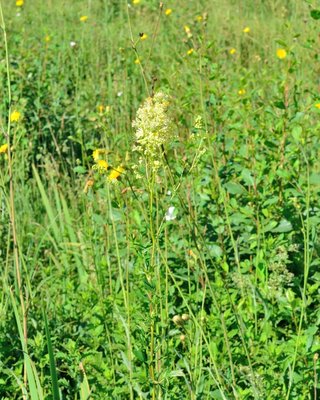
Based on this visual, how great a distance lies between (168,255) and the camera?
7.67 feet

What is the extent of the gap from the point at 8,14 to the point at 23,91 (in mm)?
3108

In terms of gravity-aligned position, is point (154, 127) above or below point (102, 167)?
above

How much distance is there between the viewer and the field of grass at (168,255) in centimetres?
152

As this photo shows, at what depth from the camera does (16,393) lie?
6.34 feet

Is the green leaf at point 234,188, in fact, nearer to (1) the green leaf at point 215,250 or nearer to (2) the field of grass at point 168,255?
(2) the field of grass at point 168,255

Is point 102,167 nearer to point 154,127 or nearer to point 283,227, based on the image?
point 154,127

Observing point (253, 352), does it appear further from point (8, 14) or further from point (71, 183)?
point (8, 14)

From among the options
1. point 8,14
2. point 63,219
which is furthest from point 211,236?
point 8,14

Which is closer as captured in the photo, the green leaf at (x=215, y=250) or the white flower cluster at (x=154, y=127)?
the white flower cluster at (x=154, y=127)

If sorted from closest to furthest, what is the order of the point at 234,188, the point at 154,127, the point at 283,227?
the point at 154,127
the point at 283,227
the point at 234,188

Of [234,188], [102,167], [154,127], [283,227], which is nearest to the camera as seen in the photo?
[154,127]

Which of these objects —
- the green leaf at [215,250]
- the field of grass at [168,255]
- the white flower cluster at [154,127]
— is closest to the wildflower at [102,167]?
the field of grass at [168,255]

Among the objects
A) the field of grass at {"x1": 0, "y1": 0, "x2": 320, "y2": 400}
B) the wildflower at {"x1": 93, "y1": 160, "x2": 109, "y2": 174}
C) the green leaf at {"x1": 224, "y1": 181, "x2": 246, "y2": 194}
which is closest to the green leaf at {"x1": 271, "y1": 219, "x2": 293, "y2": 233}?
the field of grass at {"x1": 0, "y1": 0, "x2": 320, "y2": 400}

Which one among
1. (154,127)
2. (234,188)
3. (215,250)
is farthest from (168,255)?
(154,127)
